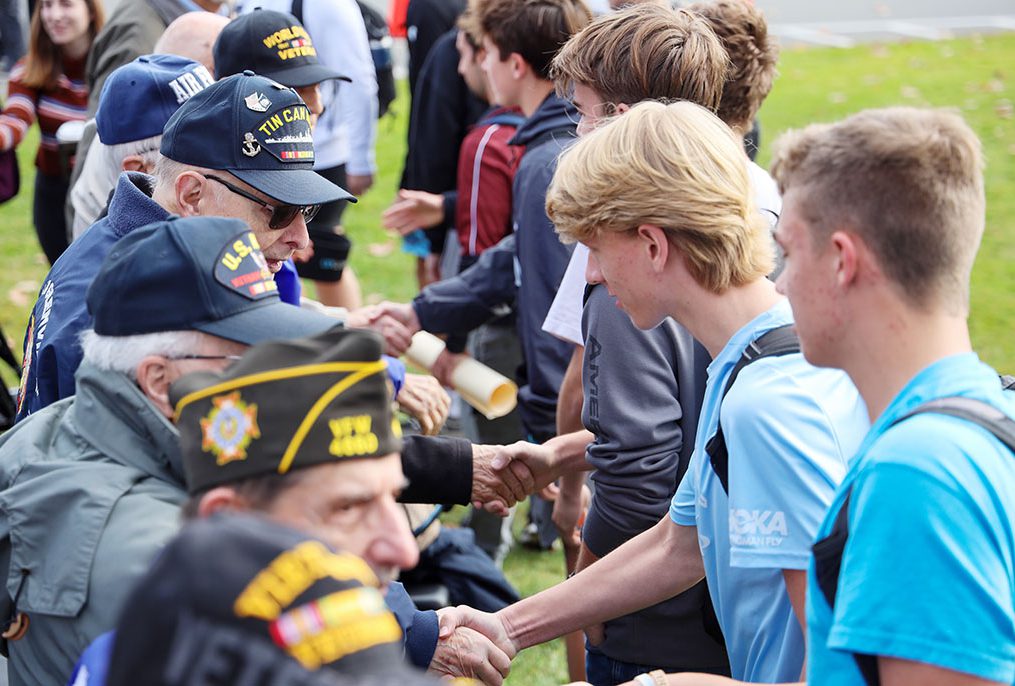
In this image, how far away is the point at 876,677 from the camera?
72.2 inches

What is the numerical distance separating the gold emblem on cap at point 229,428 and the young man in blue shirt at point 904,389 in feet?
3.09

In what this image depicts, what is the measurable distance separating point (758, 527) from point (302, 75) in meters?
3.17

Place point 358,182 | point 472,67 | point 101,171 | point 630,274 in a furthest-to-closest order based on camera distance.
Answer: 1. point 358,182
2. point 472,67
3. point 101,171
4. point 630,274

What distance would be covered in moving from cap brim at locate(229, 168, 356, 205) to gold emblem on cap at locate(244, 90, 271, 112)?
0.18 m

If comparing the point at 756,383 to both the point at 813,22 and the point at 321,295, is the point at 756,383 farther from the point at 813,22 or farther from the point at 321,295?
the point at 813,22

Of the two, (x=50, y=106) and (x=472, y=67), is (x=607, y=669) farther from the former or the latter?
(x=50, y=106)

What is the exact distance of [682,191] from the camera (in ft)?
8.67

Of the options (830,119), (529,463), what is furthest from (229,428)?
(830,119)

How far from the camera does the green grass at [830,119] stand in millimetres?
7516

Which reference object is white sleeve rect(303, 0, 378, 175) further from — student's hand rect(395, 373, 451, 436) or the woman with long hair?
student's hand rect(395, 373, 451, 436)

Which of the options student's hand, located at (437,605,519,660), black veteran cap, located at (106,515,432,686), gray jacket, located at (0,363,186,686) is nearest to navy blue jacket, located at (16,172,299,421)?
gray jacket, located at (0,363,186,686)

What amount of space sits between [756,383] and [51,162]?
5.48m

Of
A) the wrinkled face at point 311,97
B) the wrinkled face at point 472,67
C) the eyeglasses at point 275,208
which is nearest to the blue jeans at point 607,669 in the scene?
the eyeglasses at point 275,208

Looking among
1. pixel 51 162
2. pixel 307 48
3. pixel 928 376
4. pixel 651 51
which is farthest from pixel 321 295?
pixel 928 376
